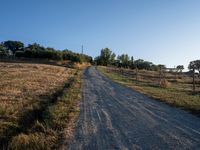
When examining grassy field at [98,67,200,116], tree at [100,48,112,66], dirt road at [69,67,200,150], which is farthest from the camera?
tree at [100,48,112,66]

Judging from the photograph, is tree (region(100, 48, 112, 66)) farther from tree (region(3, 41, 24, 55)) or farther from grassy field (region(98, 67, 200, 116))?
grassy field (region(98, 67, 200, 116))

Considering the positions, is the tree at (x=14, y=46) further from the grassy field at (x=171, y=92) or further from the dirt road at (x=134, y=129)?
the dirt road at (x=134, y=129)

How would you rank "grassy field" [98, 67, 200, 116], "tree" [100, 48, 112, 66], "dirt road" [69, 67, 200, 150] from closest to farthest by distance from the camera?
1. "dirt road" [69, 67, 200, 150]
2. "grassy field" [98, 67, 200, 116]
3. "tree" [100, 48, 112, 66]

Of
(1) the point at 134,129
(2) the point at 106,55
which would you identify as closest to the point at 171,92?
(1) the point at 134,129

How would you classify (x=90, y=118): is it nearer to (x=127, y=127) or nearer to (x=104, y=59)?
(x=127, y=127)

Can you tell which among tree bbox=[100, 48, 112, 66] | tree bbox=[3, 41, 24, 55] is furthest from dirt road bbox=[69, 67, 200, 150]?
tree bbox=[3, 41, 24, 55]

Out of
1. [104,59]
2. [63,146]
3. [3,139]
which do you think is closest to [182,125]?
[63,146]

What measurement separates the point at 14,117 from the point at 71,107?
2.76 metres

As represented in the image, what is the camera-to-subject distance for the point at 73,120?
28.5 ft

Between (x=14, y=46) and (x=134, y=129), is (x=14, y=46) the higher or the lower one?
the higher one

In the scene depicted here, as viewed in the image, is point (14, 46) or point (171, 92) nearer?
point (171, 92)

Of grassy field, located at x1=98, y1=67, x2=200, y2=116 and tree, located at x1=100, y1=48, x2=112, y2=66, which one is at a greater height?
tree, located at x1=100, y1=48, x2=112, y2=66

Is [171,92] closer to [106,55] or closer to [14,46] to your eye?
[106,55]

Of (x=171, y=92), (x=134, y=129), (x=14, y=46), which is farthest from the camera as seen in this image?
(x=14, y=46)
